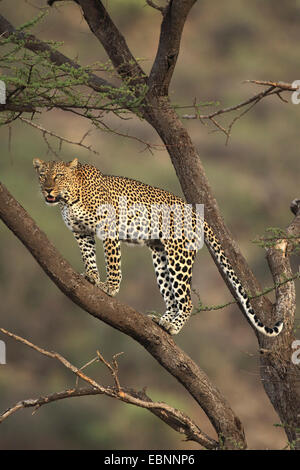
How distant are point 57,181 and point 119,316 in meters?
0.94

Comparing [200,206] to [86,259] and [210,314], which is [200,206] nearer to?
[86,259]

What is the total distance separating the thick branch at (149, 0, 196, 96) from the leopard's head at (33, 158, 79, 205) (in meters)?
1.29

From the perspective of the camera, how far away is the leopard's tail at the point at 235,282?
6477 mm

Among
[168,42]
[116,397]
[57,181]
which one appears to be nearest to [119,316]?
[116,397]

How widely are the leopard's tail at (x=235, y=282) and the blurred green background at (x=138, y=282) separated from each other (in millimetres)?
10647

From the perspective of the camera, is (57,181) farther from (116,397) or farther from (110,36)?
(110,36)

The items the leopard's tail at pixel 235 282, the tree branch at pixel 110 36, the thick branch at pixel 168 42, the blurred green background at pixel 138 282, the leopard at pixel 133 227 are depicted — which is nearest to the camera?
the leopard at pixel 133 227

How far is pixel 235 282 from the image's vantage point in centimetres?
669

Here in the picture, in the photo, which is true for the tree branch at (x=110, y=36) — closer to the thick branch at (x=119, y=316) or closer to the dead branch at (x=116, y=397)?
the thick branch at (x=119, y=316)

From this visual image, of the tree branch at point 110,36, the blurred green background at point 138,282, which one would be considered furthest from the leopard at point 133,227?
the blurred green background at point 138,282

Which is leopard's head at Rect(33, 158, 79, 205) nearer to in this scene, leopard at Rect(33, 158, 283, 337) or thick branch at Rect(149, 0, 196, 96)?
leopard at Rect(33, 158, 283, 337)

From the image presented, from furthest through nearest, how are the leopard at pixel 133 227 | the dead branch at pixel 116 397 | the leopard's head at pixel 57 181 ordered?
1. the leopard at pixel 133 227
2. the leopard's head at pixel 57 181
3. the dead branch at pixel 116 397

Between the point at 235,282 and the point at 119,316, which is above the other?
the point at 235,282

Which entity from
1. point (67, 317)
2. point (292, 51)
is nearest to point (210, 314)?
point (67, 317)
